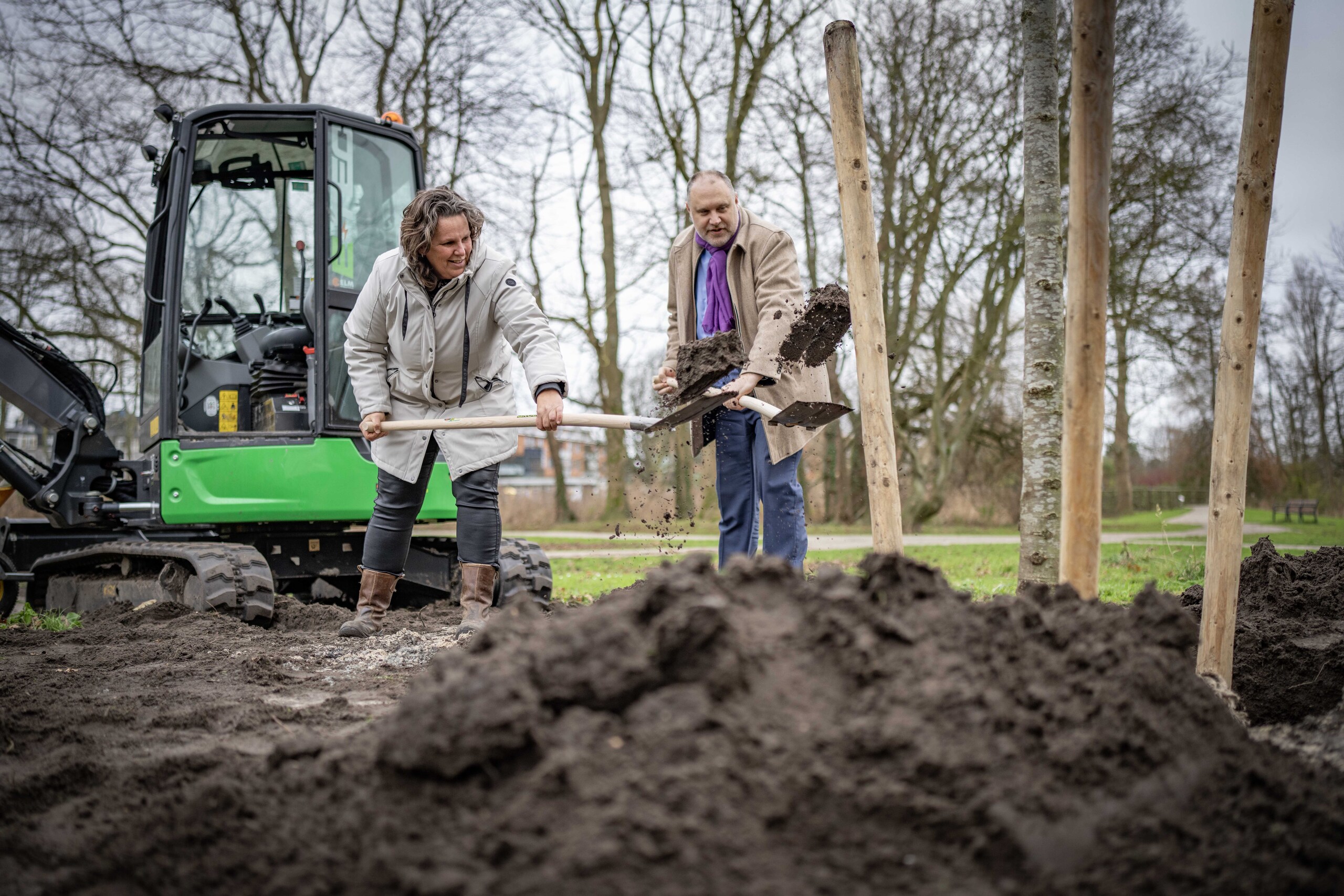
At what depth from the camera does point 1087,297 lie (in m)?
2.80

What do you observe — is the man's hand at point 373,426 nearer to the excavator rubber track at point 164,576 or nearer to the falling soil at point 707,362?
the excavator rubber track at point 164,576

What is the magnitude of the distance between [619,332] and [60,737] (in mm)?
15103

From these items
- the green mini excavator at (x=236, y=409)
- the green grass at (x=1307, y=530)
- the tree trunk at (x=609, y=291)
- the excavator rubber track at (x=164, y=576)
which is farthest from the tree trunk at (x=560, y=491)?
the excavator rubber track at (x=164, y=576)

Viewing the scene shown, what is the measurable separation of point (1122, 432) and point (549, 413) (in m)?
19.0

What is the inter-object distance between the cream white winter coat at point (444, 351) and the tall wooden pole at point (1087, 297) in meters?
2.56

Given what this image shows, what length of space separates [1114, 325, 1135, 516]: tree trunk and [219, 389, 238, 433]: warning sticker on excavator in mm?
15094

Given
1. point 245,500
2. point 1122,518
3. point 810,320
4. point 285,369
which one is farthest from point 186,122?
point 1122,518

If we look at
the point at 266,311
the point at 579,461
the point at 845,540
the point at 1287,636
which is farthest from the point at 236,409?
the point at 579,461

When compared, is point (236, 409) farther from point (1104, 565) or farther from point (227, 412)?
Answer: point (1104, 565)

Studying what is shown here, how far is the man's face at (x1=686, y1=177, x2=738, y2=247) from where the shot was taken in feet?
14.1

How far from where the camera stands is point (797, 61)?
16.0 m

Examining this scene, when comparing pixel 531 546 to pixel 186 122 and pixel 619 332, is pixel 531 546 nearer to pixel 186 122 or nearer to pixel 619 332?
pixel 186 122

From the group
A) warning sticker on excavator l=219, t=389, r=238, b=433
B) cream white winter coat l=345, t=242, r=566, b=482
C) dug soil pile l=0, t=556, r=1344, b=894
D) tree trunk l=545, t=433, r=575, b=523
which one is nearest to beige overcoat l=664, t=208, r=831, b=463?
cream white winter coat l=345, t=242, r=566, b=482

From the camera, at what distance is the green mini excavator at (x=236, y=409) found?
5.77m
